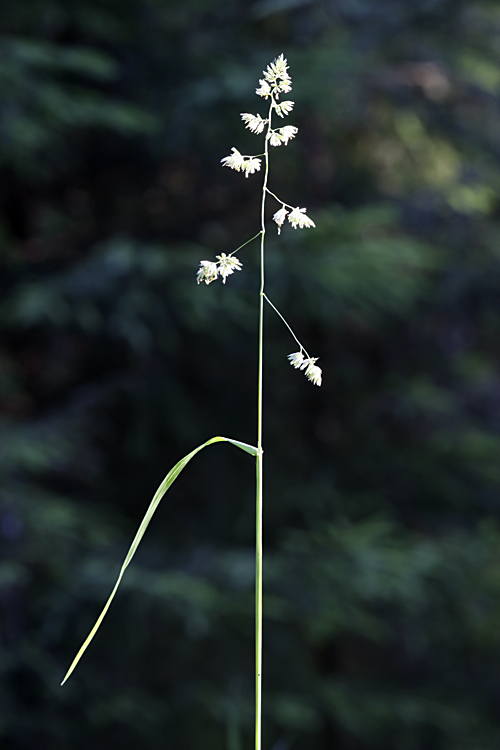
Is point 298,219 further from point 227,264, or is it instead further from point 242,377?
point 242,377

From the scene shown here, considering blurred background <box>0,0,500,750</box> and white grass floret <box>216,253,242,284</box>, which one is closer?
white grass floret <box>216,253,242,284</box>

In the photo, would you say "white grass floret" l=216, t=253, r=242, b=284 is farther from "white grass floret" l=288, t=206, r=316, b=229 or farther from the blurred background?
the blurred background

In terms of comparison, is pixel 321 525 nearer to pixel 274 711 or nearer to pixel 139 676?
pixel 274 711

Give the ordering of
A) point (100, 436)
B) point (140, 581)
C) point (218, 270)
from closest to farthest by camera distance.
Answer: point (218, 270)
point (140, 581)
point (100, 436)

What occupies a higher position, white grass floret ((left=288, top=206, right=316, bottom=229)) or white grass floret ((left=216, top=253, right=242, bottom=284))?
white grass floret ((left=288, top=206, right=316, bottom=229))

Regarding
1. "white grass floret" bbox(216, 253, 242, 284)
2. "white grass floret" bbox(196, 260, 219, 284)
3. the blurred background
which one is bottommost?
"white grass floret" bbox(196, 260, 219, 284)

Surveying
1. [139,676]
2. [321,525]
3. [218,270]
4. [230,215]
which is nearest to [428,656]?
[321,525]

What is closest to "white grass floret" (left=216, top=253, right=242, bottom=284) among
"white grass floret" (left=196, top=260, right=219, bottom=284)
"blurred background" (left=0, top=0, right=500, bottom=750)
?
"white grass floret" (left=196, top=260, right=219, bottom=284)

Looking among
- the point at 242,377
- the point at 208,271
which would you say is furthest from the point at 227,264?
the point at 242,377
